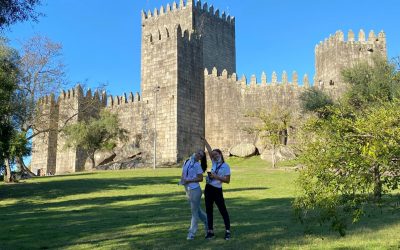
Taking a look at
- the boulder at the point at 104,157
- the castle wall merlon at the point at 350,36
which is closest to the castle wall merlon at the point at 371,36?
the castle wall merlon at the point at 350,36

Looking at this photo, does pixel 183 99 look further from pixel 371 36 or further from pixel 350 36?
pixel 371 36

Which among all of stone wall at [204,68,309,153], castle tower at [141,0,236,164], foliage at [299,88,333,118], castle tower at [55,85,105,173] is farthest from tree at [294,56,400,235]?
castle tower at [55,85,105,173]

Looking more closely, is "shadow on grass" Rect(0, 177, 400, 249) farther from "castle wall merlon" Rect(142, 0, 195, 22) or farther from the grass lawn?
"castle wall merlon" Rect(142, 0, 195, 22)

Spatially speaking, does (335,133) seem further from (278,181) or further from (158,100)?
(158,100)

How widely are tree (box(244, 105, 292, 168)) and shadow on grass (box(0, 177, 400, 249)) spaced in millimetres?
19267

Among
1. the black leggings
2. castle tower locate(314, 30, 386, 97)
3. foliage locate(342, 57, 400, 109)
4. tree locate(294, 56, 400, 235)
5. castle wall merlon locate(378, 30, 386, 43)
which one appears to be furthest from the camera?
castle wall merlon locate(378, 30, 386, 43)

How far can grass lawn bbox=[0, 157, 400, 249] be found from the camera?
9.04 metres

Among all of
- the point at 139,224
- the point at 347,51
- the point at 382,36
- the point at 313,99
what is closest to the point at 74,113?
the point at 313,99

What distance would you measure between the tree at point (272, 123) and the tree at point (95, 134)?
1126 cm

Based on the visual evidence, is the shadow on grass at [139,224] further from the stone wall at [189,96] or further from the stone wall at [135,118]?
the stone wall at [135,118]

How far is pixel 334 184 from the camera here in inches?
224

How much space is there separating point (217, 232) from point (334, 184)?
5.02m

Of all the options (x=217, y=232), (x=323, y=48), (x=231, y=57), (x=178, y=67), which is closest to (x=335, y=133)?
(x=217, y=232)

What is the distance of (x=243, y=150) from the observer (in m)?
40.8
